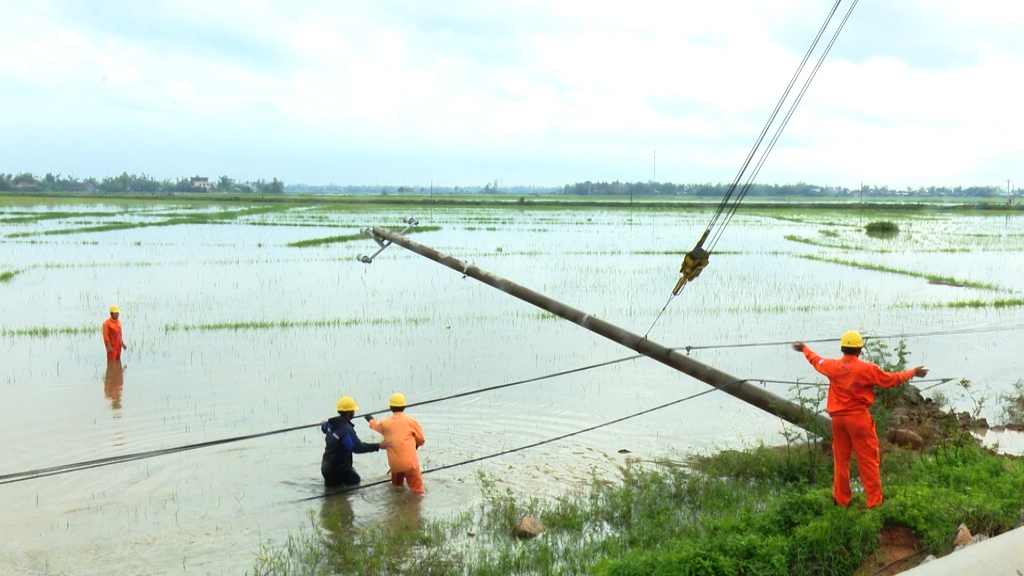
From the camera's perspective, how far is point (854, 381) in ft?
19.0

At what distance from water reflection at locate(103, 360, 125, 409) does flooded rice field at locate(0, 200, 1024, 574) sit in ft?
0.25

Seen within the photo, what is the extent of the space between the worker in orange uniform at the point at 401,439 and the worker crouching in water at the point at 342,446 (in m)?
0.10

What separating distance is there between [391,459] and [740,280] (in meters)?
16.9

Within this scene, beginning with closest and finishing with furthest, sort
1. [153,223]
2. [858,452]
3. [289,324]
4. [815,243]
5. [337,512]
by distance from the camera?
[858,452] → [337,512] → [289,324] → [815,243] → [153,223]

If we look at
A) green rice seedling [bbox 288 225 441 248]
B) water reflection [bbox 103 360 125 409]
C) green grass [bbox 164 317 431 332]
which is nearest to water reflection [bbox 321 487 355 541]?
water reflection [bbox 103 360 125 409]

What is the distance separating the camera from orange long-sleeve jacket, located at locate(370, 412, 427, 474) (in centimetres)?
761

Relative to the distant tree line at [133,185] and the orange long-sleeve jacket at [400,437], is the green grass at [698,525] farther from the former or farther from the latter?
the distant tree line at [133,185]

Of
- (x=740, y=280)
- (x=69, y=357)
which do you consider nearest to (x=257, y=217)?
(x=740, y=280)

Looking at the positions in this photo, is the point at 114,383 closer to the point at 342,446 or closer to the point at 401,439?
the point at 342,446

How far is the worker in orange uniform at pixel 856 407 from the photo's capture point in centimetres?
Result: 578

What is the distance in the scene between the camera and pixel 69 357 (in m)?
13.4

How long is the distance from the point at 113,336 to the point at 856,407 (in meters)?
10.3

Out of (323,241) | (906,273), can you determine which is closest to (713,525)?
(906,273)

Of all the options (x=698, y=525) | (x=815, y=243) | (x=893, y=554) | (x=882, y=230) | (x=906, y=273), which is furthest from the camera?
(x=882, y=230)
